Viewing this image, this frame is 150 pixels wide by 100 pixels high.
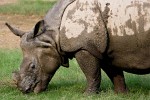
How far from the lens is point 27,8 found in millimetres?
24594

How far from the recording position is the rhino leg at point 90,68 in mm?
8289

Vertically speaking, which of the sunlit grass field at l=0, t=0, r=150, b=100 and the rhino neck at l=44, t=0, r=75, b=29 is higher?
the rhino neck at l=44, t=0, r=75, b=29

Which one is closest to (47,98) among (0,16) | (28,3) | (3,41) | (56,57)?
(56,57)

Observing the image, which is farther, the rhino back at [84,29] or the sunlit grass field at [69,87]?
the sunlit grass field at [69,87]

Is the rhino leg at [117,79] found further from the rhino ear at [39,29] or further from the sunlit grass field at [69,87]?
the rhino ear at [39,29]

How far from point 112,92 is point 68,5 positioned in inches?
65.5

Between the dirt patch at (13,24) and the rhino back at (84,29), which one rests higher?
the rhino back at (84,29)

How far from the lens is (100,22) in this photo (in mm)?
8102

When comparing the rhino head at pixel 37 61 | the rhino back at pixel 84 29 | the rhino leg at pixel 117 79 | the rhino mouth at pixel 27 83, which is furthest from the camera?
the rhino leg at pixel 117 79

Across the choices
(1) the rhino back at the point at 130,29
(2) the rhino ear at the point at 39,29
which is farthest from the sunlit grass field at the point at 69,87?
(2) the rhino ear at the point at 39,29

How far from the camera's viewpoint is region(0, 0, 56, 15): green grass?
953 inches

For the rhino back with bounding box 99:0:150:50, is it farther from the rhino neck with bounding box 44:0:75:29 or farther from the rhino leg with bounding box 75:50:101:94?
the rhino neck with bounding box 44:0:75:29

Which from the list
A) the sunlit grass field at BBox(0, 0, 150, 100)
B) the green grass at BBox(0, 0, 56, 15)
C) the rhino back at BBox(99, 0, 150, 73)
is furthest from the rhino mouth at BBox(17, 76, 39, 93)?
the green grass at BBox(0, 0, 56, 15)

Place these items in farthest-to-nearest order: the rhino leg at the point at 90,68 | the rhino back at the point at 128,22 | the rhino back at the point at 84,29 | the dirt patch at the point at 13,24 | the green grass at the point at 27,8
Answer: the green grass at the point at 27,8 < the dirt patch at the point at 13,24 < the rhino leg at the point at 90,68 < the rhino back at the point at 84,29 < the rhino back at the point at 128,22
